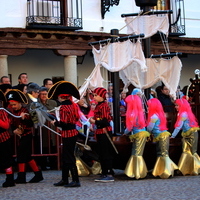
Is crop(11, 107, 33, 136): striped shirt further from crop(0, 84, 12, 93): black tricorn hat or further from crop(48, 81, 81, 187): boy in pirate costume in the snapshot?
crop(0, 84, 12, 93): black tricorn hat

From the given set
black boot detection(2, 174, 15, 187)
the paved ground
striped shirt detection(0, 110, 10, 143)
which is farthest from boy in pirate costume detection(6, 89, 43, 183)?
black boot detection(2, 174, 15, 187)

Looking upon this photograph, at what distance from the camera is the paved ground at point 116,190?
31.4ft

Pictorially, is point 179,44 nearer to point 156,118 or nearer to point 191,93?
point 191,93

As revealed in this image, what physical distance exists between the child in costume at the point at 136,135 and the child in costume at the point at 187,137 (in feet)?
2.85

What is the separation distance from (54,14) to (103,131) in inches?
373

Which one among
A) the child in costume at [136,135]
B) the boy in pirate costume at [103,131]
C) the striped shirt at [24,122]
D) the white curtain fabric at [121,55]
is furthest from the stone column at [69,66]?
the striped shirt at [24,122]

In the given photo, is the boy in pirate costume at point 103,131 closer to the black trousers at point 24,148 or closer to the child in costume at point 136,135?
the child in costume at point 136,135

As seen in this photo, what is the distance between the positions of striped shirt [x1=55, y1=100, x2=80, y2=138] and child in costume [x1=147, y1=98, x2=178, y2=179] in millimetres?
1723

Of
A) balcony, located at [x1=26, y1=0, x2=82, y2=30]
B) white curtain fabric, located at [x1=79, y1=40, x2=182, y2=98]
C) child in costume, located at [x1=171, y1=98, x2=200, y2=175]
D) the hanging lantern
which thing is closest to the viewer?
child in costume, located at [x1=171, y1=98, x2=200, y2=175]

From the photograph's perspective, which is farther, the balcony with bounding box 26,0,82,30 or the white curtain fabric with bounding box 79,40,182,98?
the balcony with bounding box 26,0,82,30

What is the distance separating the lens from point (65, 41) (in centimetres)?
2019

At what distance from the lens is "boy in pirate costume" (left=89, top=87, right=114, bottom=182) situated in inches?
443

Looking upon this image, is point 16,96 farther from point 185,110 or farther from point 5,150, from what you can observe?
point 185,110

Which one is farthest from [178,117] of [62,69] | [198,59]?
[198,59]
